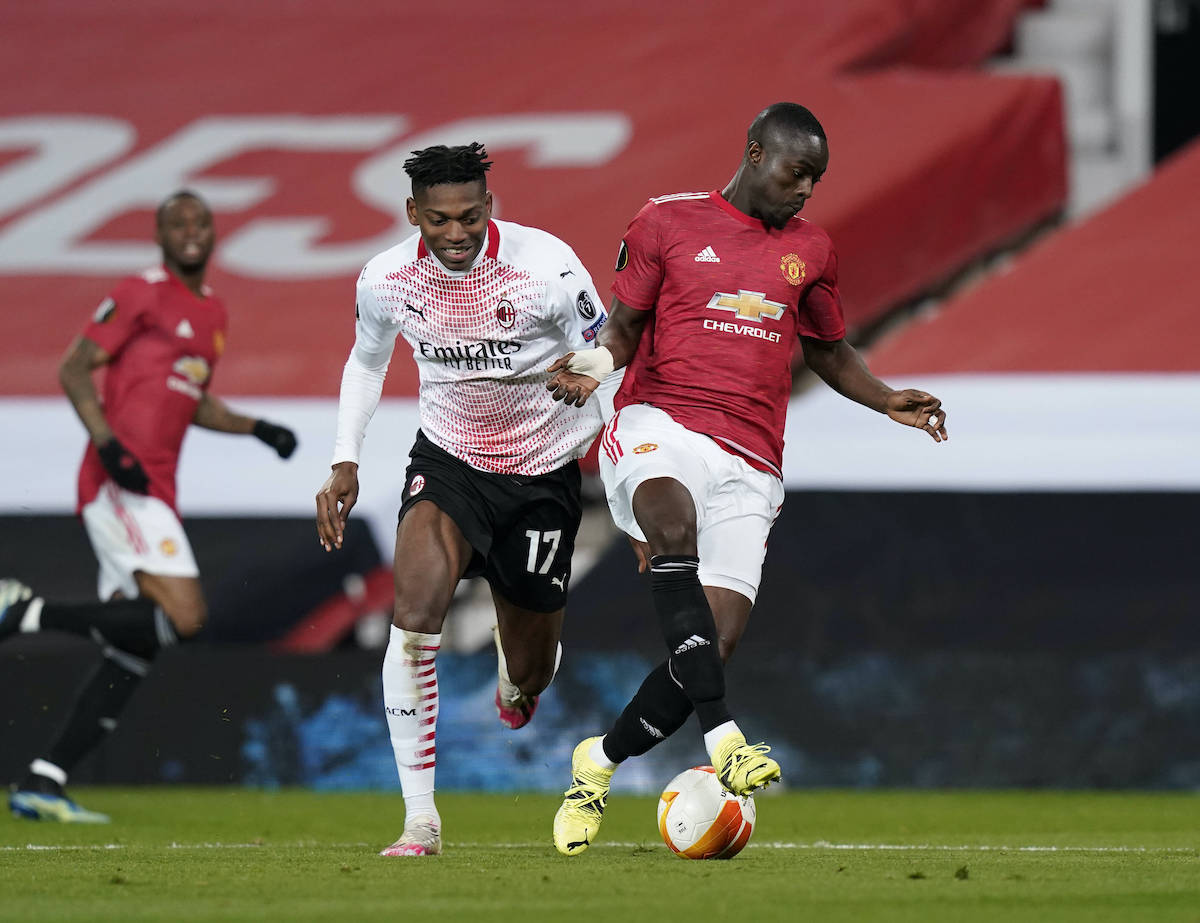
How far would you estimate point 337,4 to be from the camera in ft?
51.1

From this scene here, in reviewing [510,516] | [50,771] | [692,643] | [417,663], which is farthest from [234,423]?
[692,643]

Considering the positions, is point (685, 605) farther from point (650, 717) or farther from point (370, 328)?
point (370, 328)

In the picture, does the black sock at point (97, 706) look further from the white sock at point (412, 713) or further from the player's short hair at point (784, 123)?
the player's short hair at point (784, 123)

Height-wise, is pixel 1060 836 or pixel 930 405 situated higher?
pixel 930 405

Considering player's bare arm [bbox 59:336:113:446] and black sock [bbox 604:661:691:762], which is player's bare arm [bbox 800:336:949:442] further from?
player's bare arm [bbox 59:336:113:446]

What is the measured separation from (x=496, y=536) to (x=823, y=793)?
12.7ft

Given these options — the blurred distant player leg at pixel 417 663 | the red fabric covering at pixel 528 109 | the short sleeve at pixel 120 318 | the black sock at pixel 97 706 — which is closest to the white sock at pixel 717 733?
the blurred distant player leg at pixel 417 663

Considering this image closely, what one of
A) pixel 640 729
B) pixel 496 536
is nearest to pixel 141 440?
pixel 496 536

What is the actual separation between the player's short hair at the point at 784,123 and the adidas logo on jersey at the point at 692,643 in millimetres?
1419

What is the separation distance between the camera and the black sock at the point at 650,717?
17.9ft

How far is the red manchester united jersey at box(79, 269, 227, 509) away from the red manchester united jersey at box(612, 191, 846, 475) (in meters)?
3.04

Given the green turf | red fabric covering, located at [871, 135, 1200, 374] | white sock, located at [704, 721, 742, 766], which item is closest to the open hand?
white sock, located at [704, 721, 742, 766]

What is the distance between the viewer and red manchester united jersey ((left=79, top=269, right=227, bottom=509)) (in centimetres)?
808

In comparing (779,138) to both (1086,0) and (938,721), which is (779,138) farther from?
A: (1086,0)
